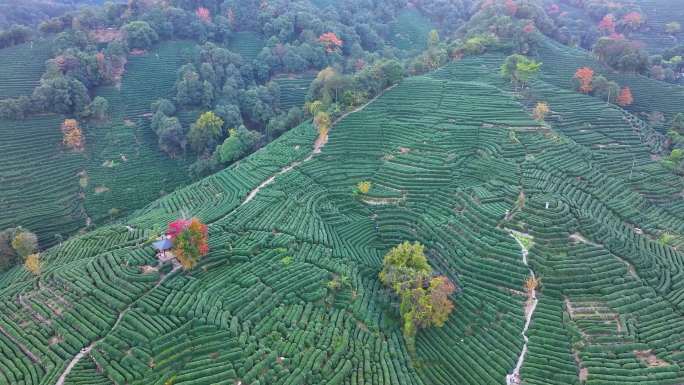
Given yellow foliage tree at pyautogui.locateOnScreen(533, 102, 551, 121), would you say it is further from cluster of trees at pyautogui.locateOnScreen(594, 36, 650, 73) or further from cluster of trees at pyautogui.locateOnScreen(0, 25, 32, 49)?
cluster of trees at pyautogui.locateOnScreen(0, 25, 32, 49)

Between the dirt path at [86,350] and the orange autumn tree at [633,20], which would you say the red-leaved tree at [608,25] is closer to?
the orange autumn tree at [633,20]

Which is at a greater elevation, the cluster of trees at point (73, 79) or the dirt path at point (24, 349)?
the cluster of trees at point (73, 79)

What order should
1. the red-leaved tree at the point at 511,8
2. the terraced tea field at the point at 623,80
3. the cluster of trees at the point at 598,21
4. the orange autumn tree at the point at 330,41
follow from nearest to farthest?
the terraced tea field at the point at 623,80 → the red-leaved tree at the point at 511,8 → the orange autumn tree at the point at 330,41 → the cluster of trees at the point at 598,21

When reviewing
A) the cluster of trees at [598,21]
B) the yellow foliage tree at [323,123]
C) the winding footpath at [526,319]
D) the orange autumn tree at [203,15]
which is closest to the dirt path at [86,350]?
the winding footpath at [526,319]

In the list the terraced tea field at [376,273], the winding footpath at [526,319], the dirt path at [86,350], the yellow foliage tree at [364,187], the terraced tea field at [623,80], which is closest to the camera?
the dirt path at [86,350]

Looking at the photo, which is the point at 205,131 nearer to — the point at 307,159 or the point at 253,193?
the point at 307,159

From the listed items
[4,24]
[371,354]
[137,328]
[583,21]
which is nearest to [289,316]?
[371,354]
